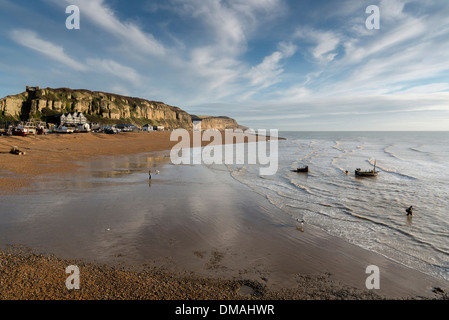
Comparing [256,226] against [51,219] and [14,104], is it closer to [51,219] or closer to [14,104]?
[51,219]

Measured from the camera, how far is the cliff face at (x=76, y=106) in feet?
314

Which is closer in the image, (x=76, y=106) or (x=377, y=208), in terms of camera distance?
(x=377, y=208)

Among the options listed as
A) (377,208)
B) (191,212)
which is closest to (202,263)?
(191,212)

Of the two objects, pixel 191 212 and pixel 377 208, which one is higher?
pixel 191 212

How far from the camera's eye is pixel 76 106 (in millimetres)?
109562

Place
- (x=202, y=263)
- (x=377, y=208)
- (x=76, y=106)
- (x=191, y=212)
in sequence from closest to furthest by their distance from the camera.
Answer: (x=202, y=263) → (x=191, y=212) → (x=377, y=208) → (x=76, y=106)

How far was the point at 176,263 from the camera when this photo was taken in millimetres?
8617

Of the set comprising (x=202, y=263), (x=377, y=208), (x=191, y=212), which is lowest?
(x=202, y=263)

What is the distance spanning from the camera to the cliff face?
3770 inches

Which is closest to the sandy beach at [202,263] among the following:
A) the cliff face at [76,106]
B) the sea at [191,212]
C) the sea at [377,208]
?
the sea at [191,212]

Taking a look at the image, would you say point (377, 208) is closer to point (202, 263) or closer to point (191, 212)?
point (191, 212)

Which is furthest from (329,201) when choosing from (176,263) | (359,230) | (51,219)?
(51,219)

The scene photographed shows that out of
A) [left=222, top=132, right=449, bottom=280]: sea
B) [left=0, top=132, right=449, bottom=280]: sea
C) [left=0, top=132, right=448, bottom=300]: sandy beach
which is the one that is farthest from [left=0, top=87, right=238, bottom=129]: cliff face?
[left=0, top=132, right=448, bottom=300]: sandy beach
